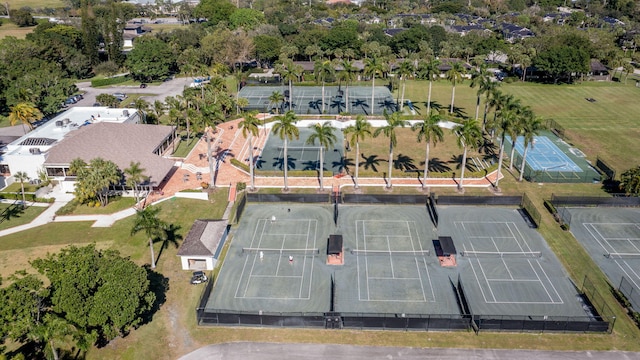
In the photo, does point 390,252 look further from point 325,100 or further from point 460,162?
point 325,100

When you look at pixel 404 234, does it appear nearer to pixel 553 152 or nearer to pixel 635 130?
pixel 553 152

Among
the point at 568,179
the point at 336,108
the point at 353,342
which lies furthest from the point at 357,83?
the point at 353,342

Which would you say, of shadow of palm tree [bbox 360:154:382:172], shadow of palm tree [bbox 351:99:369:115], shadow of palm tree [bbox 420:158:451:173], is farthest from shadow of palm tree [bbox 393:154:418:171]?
shadow of palm tree [bbox 351:99:369:115]

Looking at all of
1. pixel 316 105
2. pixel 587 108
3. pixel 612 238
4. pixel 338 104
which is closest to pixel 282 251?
pixel 612 238

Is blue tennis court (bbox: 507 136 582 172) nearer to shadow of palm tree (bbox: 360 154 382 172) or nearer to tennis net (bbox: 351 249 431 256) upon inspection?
shadow of palm tree (bbox: 360 154 382 172)

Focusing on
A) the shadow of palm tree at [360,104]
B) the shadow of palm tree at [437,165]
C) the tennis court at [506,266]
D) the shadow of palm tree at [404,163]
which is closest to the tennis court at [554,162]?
the shadow of palm tree at [437,165]

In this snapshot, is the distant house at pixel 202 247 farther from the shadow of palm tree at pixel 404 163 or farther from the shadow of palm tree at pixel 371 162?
the shadow of palm tree at pixel 404 163
